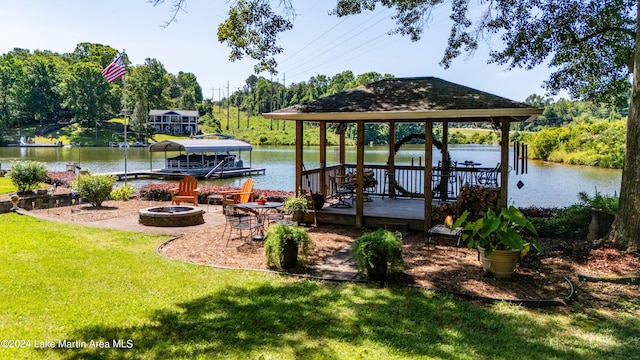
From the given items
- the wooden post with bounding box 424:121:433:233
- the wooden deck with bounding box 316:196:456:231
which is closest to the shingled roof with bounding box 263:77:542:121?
the wooden post with bounding box 424:121:433:233

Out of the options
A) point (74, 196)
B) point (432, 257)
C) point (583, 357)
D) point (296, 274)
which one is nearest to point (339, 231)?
point (432, 257)

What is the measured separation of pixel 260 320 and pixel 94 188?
9141 millimetres

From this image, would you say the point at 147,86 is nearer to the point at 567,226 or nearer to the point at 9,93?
the point at 9,93

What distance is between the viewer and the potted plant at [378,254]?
5.23 meters

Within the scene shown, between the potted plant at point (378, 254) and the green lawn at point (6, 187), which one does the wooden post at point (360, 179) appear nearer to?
the potted plant at point (378, 254)

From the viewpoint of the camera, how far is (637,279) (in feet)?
17.8

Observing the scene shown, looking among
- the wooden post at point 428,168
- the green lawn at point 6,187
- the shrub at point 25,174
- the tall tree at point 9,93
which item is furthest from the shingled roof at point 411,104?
the tall tree at point 9,93

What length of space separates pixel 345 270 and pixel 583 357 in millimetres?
3052

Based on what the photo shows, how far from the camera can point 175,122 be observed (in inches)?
2822

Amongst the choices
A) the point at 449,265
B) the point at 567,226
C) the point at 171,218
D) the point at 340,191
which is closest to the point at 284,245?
the point at 449,265

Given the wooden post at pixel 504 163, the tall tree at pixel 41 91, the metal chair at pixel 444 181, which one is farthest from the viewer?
the tall tree at pixel 41 91

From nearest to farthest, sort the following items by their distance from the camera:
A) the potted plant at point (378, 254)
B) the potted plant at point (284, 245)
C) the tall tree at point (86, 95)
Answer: the potted plant at point (378, 254), the potted plant at point (284, 245), the tall tree at point (86, 95)

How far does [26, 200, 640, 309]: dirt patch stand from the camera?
505 centimetres

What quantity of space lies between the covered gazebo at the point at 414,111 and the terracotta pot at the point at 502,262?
9.02 ft
